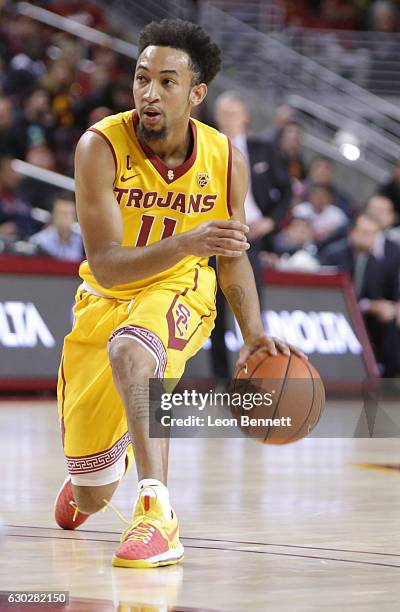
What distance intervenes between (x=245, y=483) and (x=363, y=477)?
66 cm

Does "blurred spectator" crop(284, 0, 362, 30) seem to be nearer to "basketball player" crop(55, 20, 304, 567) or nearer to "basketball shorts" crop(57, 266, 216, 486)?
"basketball player" crop(55, 20, 304, 567)

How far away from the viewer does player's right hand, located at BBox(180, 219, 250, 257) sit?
173 inches

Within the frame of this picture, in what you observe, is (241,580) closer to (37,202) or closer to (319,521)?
(319,521)

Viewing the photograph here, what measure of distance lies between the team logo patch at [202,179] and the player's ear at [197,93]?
0.26 meters

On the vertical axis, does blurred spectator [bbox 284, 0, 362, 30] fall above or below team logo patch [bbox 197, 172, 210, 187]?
below

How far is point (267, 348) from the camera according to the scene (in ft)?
15.8

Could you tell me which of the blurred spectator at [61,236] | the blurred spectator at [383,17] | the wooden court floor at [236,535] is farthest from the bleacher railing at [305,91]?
the wooden court floor at [236,535]

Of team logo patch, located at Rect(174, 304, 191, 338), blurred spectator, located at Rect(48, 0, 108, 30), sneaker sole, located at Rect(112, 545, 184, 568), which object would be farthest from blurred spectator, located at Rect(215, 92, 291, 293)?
blurred spectator, located at Rect(48, 0, 108, 30)

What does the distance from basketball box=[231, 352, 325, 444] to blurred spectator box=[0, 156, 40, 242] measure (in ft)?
26.6

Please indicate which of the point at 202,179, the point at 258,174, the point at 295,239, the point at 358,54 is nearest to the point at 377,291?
the point at 295,239

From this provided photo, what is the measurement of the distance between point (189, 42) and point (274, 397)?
1334mm

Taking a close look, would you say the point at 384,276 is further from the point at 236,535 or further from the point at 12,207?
the point at 236,535

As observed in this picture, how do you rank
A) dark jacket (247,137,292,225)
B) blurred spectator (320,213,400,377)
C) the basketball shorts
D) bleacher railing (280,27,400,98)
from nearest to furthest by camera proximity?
the basketball shorts
dark jacket (247,137,292,225)
blurred spectator (320,213,400,377)
bleacher railing (280,27,400,98)

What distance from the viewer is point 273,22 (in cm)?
1889
